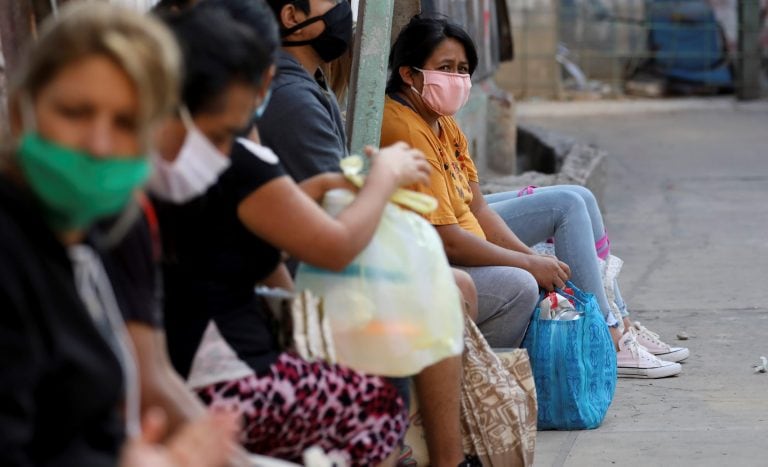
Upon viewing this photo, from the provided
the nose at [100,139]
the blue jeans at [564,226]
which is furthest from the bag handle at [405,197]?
the blue jeans at [564,226]

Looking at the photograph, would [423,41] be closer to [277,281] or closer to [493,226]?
[493,226]

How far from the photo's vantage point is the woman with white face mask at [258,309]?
2.75m

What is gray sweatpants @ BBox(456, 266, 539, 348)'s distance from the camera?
4.18 meters

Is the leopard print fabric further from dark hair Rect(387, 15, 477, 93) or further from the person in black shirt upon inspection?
dark hair Rect(387, 15, 477, 93)

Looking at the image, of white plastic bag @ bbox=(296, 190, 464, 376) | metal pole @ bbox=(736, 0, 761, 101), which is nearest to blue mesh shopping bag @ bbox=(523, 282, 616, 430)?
white plastic bag @ bbox=(296, 190, 464, 376)

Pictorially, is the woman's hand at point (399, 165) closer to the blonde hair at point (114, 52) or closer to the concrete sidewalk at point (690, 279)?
the blonde hair at point (114, 52)

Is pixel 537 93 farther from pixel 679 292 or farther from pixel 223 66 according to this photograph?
pixel 223 66

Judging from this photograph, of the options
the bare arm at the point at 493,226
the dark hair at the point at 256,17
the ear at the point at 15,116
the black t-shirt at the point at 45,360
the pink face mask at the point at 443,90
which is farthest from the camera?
the bare arm at the point at 493,226

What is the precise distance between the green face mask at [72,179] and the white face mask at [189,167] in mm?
434

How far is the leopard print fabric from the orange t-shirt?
1.39m

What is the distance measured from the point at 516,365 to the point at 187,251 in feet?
4.79

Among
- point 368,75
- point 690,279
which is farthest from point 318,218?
point 690,279

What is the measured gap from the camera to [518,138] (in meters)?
11.4

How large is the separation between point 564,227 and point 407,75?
2.76 ft
